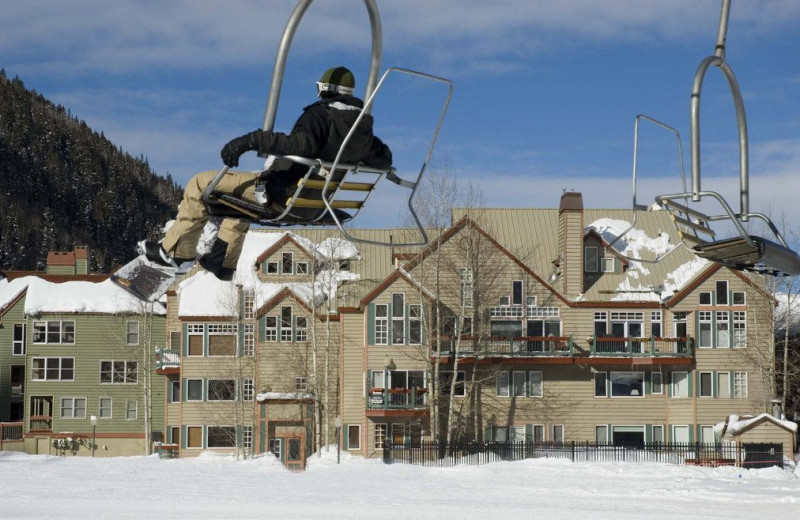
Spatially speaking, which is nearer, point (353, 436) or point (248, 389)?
point (353, 436)

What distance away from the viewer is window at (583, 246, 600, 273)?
59.5m

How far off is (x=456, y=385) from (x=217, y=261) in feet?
158

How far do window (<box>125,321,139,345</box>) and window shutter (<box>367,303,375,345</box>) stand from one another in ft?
65.3

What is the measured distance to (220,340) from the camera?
6069cm

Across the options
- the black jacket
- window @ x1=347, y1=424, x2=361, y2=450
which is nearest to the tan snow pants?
the black jacket

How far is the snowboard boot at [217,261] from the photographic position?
9438 millimetres

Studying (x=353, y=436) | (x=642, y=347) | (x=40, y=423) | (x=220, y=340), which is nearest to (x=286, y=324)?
(x=220, y=340)

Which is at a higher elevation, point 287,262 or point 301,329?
point 287,262

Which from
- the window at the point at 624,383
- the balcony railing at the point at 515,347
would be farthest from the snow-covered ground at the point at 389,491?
the window at the point at 624,383

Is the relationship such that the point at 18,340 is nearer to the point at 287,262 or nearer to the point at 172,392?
the point at 172,392

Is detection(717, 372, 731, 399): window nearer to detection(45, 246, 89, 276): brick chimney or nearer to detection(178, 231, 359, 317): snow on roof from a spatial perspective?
detection(178, 231, 359, 317): snow on roof

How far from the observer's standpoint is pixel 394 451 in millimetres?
51438

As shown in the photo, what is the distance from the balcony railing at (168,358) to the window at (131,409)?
773 cm

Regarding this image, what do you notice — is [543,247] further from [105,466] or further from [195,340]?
[105,466]
